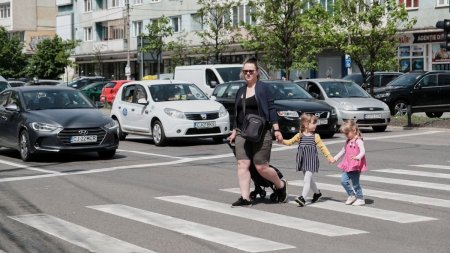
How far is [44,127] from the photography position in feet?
54.3

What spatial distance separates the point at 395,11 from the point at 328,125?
955 cm

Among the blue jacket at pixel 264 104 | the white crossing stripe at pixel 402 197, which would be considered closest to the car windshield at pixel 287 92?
the white crossing stripe at pixel 402 197

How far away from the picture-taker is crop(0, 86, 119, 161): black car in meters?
16.5

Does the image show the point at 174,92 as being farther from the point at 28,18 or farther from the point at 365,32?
the point at 28,18

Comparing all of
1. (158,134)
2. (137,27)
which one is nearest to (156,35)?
(137,27)

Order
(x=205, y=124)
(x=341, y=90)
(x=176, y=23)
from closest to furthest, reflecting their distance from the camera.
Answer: (x=205, y=124), (x=341, y=90), (x=176, y=23)

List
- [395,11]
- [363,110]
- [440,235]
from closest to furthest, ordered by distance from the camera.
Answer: [440,235]
[363,110]
[395,11]

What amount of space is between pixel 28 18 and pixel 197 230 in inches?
3831

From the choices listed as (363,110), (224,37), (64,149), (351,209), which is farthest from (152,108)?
(224,37)

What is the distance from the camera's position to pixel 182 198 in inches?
441

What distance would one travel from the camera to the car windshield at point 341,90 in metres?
25.0

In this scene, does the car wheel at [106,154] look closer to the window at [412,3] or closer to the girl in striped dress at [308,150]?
the girl in striped dress at [308,150]

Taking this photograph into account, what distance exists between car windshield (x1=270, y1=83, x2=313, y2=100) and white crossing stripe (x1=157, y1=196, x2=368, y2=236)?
11.7 m

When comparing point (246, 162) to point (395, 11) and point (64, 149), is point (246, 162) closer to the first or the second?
point (64, 149)
